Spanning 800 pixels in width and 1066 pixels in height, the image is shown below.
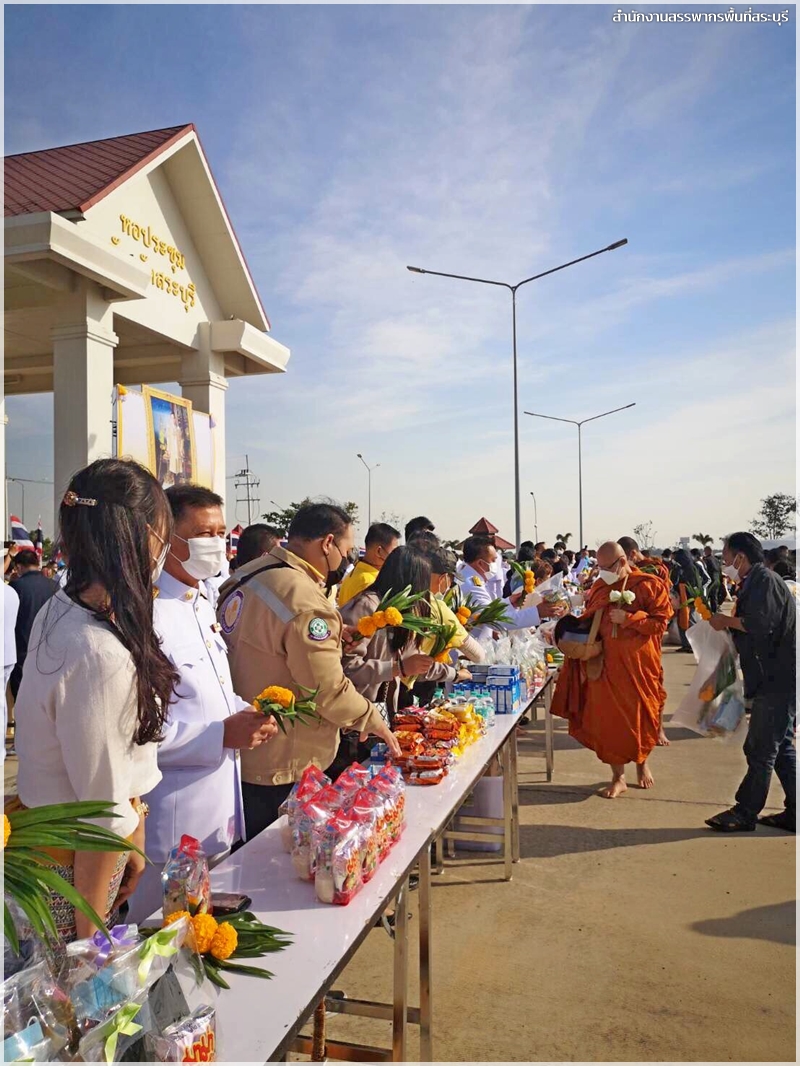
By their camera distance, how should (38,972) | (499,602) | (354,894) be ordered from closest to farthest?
(38,972), (354,894), (499,602)

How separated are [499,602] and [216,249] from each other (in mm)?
6857

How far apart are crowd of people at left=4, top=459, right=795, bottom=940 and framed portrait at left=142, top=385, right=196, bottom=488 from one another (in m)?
2.54

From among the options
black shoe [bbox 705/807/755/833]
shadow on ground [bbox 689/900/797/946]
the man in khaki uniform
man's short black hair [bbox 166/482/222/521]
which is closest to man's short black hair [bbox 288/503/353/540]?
the man in khaki uniform

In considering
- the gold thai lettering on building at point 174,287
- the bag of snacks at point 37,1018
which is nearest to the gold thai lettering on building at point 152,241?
the gold thai lettering on building at point 174,287

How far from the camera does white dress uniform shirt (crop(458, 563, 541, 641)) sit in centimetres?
567

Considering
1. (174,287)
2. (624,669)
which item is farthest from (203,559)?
(174,287)

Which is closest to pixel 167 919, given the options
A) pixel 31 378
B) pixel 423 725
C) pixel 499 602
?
pixel 423 725

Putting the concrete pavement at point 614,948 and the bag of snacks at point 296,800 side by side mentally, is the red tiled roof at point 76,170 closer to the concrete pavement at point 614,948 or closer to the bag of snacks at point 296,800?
the bag of snacks at point 296,800

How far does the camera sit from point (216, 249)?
31.3 feet

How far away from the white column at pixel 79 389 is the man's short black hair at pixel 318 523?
15.7ft

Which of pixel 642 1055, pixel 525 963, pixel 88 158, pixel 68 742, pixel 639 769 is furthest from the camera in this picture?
pixel 88 158

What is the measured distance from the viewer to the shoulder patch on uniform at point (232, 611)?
2826mm

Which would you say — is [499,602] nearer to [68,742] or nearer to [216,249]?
[68,742]

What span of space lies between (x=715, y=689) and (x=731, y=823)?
931 millimetres
